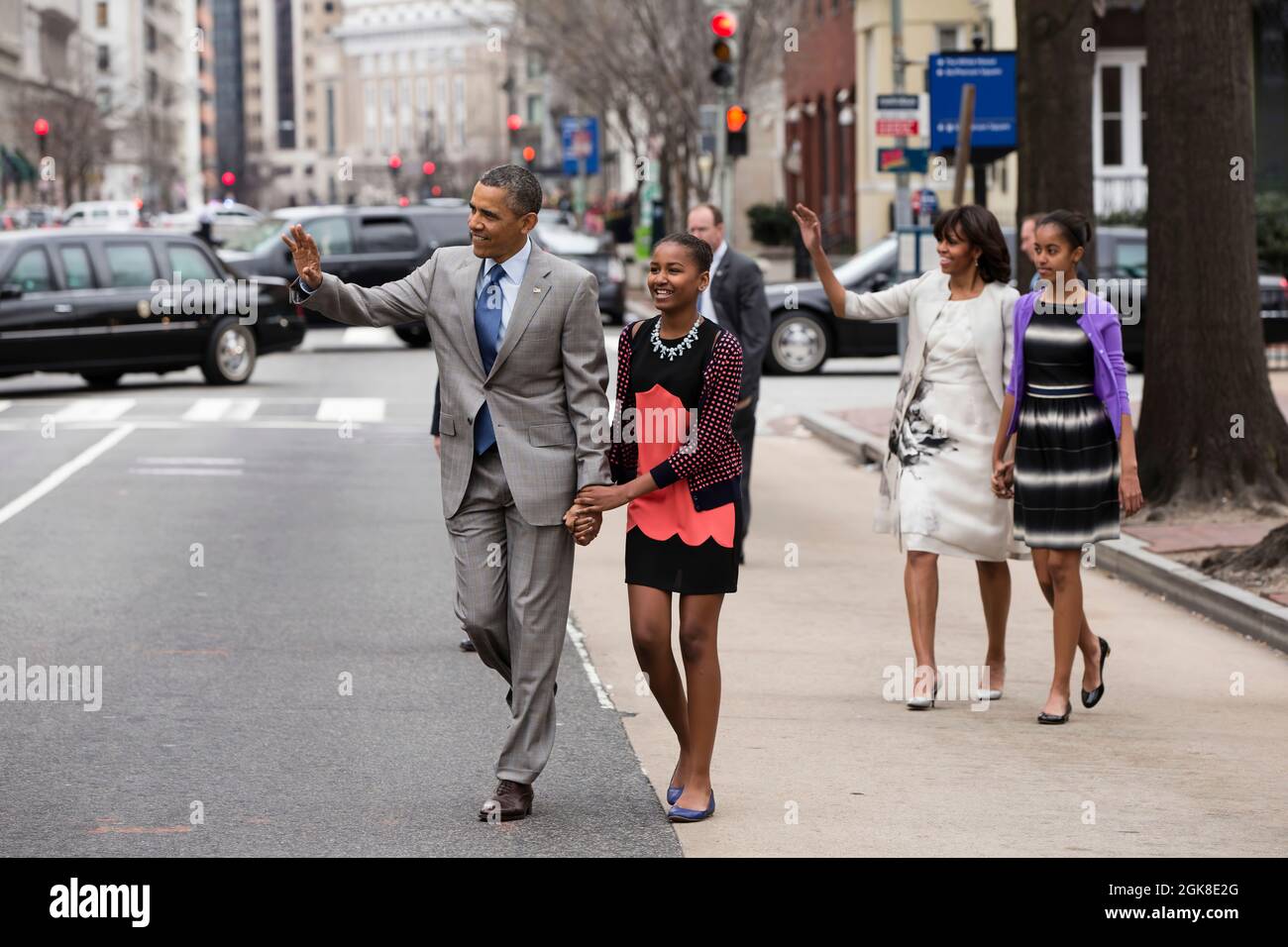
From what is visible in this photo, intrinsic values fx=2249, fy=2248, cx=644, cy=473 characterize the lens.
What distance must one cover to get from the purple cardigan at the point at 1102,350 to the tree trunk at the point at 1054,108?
8084 millimetres

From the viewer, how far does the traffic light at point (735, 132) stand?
2631cm

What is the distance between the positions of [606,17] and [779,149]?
1776 cm

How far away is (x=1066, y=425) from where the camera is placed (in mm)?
7949

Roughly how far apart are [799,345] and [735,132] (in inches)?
115

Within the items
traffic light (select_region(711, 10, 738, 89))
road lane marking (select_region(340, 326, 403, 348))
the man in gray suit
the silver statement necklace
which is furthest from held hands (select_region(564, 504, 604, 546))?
road lane marking (select_region(340, 326, 403, 348))

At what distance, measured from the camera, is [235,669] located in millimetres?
8852

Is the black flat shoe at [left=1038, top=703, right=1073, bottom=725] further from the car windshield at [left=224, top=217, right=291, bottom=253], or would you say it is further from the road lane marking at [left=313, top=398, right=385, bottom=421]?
the car windshield at [left=224, top=217, right=291, bottom=253]

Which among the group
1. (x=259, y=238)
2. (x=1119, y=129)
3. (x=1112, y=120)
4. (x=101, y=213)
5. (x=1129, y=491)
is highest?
(x=101, y=213)

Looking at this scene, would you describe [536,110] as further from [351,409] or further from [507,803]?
[507,803]

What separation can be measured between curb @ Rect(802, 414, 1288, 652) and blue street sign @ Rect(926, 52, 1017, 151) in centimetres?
833

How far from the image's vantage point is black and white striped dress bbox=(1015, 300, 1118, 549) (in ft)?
26.0

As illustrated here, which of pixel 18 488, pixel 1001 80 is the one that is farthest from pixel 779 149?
pixel 18 488

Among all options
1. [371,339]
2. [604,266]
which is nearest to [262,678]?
[371,339]

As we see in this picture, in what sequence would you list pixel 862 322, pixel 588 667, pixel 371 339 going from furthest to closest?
pixel 371 339
pixel 862 322
pixel 588 667
